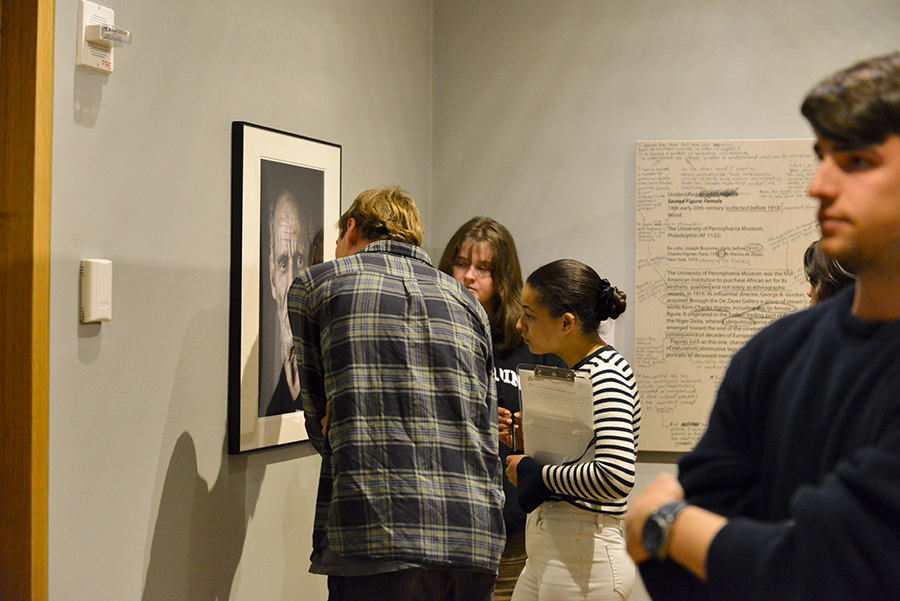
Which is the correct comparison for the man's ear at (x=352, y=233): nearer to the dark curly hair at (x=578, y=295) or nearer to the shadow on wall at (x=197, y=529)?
the dark curly hair at (x=578, y=295)

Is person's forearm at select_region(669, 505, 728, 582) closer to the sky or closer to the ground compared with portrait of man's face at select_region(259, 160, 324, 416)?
closer to the ground

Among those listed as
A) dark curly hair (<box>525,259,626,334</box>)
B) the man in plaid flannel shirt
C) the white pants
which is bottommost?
the white pants

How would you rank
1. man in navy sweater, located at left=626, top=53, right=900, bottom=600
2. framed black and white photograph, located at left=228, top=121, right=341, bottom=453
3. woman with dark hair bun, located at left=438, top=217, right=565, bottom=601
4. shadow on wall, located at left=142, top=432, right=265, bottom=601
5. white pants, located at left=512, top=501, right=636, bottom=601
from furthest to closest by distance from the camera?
woman with dark hair bun, located at left=438, top=217, right=565, bottom=601 < framed black and white photograph, located at left=228, top=121, right=341, bottom=453 < shadow on wall, located at left=142, top=432, right=265, bottom=601 < white pants, located at left=512, top=501, right=636, bottom=601 < man in navy sweater, located at left=626, top=53, right=900, bottom=600

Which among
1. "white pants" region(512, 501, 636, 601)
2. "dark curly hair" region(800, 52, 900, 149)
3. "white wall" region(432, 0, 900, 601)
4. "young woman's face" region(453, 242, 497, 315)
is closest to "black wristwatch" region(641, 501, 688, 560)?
"dark curly hair" region(800, 52, 900, 149)

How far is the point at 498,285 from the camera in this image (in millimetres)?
2838

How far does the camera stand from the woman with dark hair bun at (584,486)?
1.89m

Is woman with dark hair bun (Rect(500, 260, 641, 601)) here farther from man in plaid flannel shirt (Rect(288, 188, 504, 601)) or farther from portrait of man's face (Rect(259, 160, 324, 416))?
portrait of man's face (Rect(259, 160, 324, 416))

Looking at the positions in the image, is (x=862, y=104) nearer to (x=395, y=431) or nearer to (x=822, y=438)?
(x=822, y=438)

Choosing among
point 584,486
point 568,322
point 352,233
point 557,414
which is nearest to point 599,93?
point 568,322

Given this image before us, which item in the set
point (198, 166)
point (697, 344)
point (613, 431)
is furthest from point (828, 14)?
point (198, 166)

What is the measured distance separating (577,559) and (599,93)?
6.89ft

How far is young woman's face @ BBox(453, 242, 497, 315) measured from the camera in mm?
2838

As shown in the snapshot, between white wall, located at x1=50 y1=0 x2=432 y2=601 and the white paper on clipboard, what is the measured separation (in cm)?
86

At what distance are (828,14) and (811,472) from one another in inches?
115
